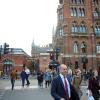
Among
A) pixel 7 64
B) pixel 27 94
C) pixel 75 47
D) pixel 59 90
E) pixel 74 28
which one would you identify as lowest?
pixel 27 94

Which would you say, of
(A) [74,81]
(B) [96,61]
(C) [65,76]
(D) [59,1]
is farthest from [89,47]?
(C) [65,76]

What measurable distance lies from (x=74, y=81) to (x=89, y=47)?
225 feet

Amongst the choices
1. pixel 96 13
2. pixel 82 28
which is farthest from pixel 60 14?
pixel 96 13

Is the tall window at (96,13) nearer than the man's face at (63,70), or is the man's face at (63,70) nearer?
the man's face at (63,70)

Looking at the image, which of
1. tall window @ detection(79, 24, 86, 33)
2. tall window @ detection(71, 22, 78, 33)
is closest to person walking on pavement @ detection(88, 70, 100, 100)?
tall window @ detection(71, 22, 78, 33)

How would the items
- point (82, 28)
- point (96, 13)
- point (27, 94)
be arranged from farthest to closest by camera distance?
1. point (96, 13)
2. point (82, 28)
3. point (27, 94)

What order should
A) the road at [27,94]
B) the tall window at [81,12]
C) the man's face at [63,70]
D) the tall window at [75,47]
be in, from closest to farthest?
the man's face at [63,70] < the road at [27,94] < the tall window at [75,47] < the tall window at [81,12]

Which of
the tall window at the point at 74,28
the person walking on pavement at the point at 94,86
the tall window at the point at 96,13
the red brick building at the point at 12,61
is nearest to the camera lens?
the person walking on pavement at the point at 94,86

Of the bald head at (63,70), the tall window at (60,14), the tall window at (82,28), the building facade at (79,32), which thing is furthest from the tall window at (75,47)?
the bald head at (63,70)

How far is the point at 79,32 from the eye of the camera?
83750 mm

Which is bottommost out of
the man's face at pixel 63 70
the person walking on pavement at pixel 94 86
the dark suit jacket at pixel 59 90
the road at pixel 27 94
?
the road at pixel 27 94

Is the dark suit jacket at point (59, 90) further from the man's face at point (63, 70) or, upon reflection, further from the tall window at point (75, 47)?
the tall window at point (75, 47)

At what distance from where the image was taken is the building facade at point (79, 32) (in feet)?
271

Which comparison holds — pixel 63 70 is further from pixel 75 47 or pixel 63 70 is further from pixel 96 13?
pixel 96 13
